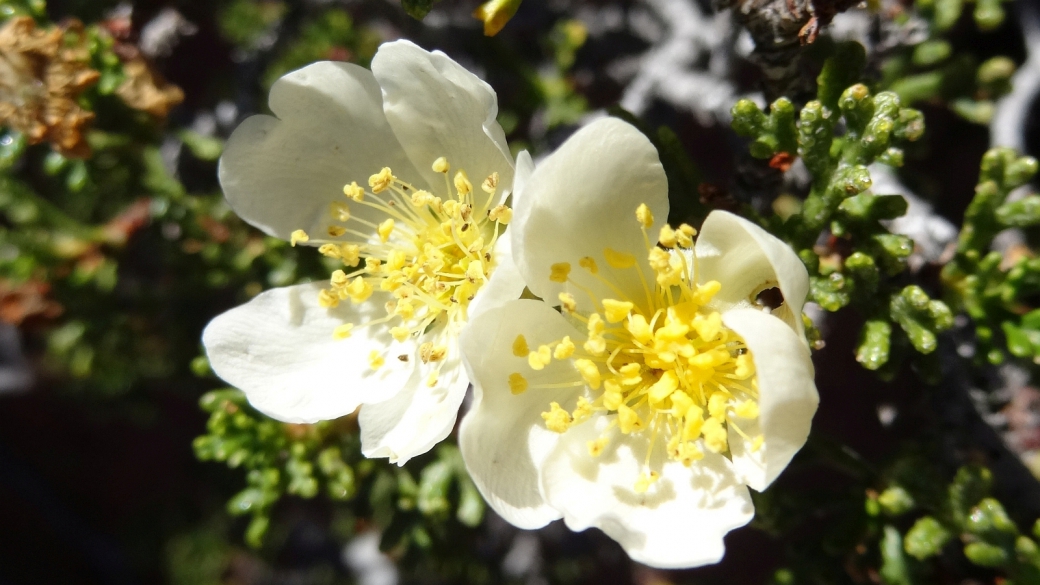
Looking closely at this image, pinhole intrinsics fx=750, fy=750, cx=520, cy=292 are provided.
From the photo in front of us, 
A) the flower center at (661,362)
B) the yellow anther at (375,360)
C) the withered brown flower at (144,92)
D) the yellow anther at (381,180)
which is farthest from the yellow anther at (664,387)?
the withered brown flower at (144,92)

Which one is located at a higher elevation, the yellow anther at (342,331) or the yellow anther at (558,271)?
the yellow anther at (558,271)

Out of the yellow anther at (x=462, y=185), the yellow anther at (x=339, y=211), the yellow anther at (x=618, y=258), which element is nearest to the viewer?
the yellow anther at (x=618, y=258)

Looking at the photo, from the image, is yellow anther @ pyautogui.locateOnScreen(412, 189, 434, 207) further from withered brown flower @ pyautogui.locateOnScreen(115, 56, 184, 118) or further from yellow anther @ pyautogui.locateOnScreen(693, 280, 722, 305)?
withered brown flower @ pyautogui.locateOnScreen(115, 56, 184, 118)

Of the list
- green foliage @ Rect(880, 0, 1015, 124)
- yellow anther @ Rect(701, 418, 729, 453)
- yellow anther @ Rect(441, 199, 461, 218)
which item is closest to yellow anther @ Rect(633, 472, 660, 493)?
yellow anther @ Rect(701, 418, 729, 453)

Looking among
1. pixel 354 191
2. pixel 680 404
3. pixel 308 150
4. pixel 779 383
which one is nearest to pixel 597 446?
pixel 680 404

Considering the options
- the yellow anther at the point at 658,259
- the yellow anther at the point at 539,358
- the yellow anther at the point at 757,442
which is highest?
the yellow anther at the point at 658,259

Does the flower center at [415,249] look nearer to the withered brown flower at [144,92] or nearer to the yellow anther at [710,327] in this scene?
the yellow anther at [710,327]

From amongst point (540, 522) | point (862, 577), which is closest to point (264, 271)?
point (540, 522)

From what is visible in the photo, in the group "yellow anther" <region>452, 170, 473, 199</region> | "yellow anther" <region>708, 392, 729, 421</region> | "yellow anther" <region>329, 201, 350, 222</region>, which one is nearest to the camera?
"yellow anther" <region>708, 392, 729, 421</region>

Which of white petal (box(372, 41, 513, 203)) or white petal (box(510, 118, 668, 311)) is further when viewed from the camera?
white petal (box(372, 41, 513, 203))
